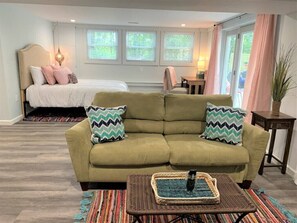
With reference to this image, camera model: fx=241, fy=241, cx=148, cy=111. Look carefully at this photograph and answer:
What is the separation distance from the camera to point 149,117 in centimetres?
289

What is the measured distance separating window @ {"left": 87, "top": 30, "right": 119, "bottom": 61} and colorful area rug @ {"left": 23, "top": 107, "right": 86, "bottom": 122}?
2474 mm

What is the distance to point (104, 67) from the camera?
7562 millimetres

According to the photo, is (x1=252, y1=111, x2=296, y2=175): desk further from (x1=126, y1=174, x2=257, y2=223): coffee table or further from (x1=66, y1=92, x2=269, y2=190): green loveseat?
(x1=126, y1=174, x2=257, y2=223): coffee table

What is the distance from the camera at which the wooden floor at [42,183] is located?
2.08 meters

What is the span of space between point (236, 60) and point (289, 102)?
8.44ft

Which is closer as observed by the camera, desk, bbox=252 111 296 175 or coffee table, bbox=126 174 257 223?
coffee table, bbox=126 174 257 223

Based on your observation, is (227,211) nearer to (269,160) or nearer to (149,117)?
(149,117)

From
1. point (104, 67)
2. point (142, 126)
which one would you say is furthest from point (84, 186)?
point (104, 67)

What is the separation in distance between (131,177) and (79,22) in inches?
247

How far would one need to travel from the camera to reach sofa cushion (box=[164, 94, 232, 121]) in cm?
288

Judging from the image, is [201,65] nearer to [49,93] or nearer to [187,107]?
[49,93]

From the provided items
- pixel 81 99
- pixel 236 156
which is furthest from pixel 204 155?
pixel 81 99

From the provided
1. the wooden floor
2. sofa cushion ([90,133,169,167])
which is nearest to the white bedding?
the wooden floor

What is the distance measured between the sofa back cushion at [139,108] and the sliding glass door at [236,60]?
8.89ft
